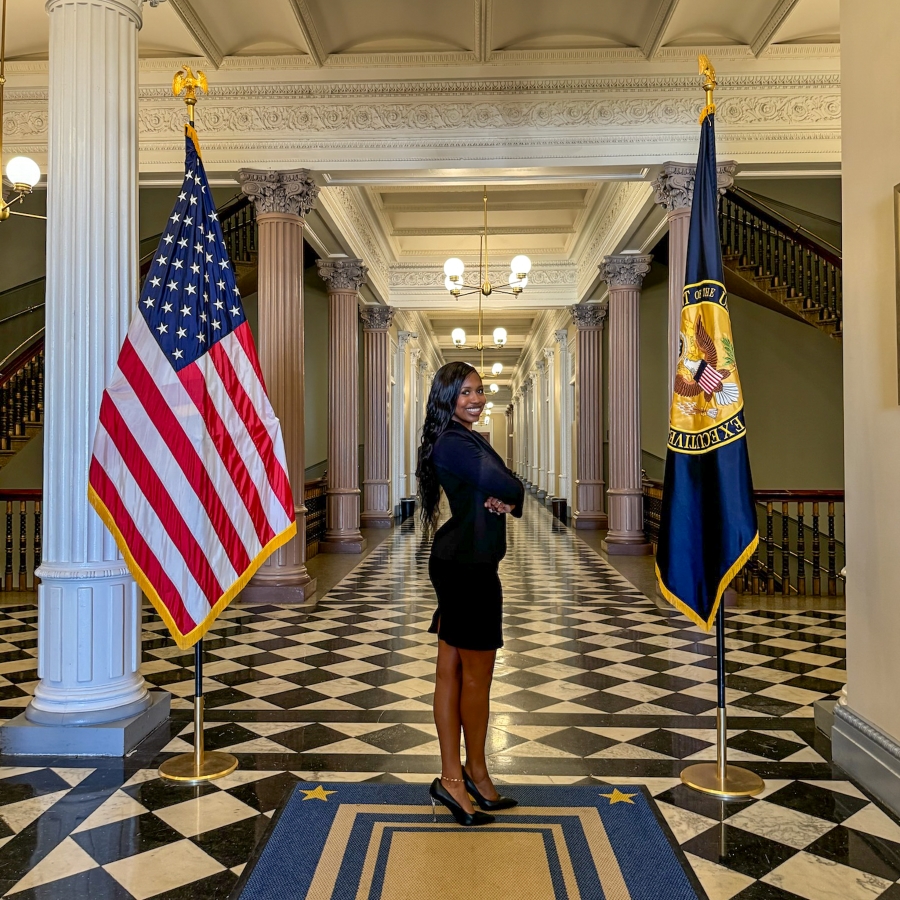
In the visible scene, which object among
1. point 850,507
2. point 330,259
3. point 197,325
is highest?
point 330,259

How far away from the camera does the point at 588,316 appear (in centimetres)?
1591

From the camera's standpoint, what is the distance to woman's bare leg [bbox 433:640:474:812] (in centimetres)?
315

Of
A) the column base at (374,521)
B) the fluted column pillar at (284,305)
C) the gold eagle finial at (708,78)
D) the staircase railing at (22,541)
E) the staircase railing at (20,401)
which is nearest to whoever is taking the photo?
the gold eagle finial at (708,78)

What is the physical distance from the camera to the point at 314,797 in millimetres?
3434

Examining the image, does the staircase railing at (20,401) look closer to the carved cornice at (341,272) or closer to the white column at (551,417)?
the carved cornice at (341,272)

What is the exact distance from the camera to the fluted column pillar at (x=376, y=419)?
1593 cm

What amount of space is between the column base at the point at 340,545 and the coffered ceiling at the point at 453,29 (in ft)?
22.1

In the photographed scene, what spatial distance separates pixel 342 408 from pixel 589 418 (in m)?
5.20

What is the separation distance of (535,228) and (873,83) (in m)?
11.2

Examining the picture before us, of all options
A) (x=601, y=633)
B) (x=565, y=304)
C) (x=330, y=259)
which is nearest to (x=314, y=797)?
(x=601, y=633)

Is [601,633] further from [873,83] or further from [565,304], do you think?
[565,304]

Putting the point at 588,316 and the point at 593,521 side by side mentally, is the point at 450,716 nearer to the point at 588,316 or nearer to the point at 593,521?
the point at 593,521

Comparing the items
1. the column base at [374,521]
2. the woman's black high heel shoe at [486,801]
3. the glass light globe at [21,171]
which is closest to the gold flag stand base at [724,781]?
the woman's black high heel shoe at [486,801]

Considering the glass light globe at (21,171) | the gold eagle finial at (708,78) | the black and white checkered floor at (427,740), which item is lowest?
the black and white checkered floor at (427,740)
